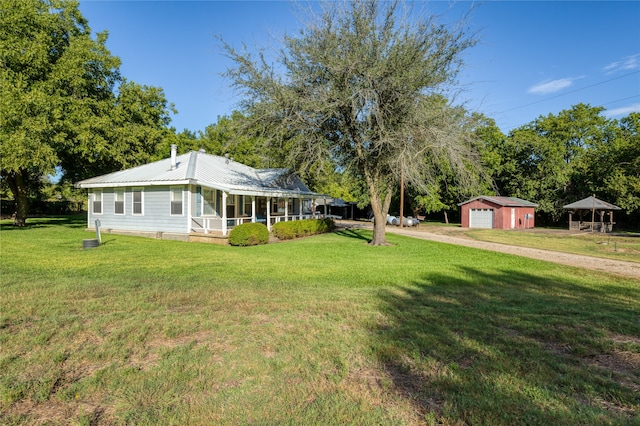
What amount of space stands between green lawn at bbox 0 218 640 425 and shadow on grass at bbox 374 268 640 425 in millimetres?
17

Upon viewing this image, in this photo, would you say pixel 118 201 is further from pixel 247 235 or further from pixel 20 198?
pixel 247 235

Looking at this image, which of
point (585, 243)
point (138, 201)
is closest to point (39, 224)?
point (138, 201)

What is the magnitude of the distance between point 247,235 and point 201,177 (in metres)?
4.14

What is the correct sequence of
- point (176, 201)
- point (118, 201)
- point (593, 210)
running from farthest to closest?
point (593, 210) < point (118, 201) < point (176, 201)

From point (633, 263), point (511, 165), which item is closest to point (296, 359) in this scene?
point (633, 263)

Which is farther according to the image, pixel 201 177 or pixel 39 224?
pixel 39 224

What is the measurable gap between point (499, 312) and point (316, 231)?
15.1 metres

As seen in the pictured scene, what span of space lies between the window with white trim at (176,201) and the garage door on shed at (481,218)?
2432cm

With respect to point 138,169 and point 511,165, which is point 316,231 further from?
point 511,165

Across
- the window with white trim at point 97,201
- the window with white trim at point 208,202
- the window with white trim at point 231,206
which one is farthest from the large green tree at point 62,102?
the window with white trim at point 231,206

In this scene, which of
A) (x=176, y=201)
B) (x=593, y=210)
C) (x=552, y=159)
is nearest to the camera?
(x=176, y=201)

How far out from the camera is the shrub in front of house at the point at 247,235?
46.9 ft

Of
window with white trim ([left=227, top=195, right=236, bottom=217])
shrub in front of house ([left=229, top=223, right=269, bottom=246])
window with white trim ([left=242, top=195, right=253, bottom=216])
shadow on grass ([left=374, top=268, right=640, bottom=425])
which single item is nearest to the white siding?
window with white trim ([left=227, top=195, right=236, bottom=217])

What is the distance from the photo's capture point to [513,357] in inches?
138
